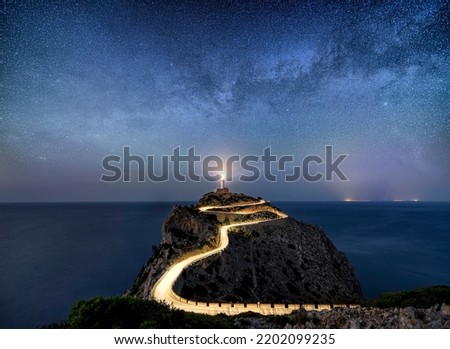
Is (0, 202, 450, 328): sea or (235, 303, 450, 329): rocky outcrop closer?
(235, 303, 450, 329): rocky outcrop

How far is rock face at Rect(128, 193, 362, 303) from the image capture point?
106ft

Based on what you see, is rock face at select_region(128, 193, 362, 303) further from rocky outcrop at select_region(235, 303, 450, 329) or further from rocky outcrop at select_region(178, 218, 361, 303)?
rocky outcrop at select_region(235, 303, 450, 329)

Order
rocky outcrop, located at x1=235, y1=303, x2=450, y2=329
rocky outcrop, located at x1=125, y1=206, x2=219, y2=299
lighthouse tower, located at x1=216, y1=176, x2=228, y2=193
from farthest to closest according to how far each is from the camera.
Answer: lighthouse tower, located at x1=216, y1=176, x2=228, y2=193, rocky outcrop, located at x1=125, y1=206, x2=219, y2=299, rocky outcrop, located at x1=235, y1=303, x2=450, y2=329

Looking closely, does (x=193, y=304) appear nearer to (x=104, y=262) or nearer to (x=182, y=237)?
(x=182, y=237)

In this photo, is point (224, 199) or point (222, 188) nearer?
point (224, 199)

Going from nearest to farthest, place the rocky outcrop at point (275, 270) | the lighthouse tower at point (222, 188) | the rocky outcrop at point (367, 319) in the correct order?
the rocky outcrop at point (367, 319), the rocky outcrop at point (275, 270), the lighthouse tower at point (222, 188)

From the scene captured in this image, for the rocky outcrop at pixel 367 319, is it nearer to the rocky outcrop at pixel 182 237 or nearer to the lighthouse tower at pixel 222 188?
the rocky outcrop at pixel 182 237

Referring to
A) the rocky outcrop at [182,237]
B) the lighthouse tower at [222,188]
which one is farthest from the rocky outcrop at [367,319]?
the lighthouse tower at [222,188]

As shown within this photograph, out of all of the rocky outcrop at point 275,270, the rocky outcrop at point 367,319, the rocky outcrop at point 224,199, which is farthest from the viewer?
the rocky outcrop at point 224,199

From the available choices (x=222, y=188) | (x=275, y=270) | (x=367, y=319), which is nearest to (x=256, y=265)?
(x=275, y=270)

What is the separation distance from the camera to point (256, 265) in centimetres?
4091

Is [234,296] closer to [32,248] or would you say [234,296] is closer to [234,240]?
[234,240]

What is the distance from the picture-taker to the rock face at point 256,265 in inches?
1271

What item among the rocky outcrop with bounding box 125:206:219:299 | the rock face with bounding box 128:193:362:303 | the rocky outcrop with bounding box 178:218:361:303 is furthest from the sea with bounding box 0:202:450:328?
the rocky outcrop with bounding box 125:206:219:299
